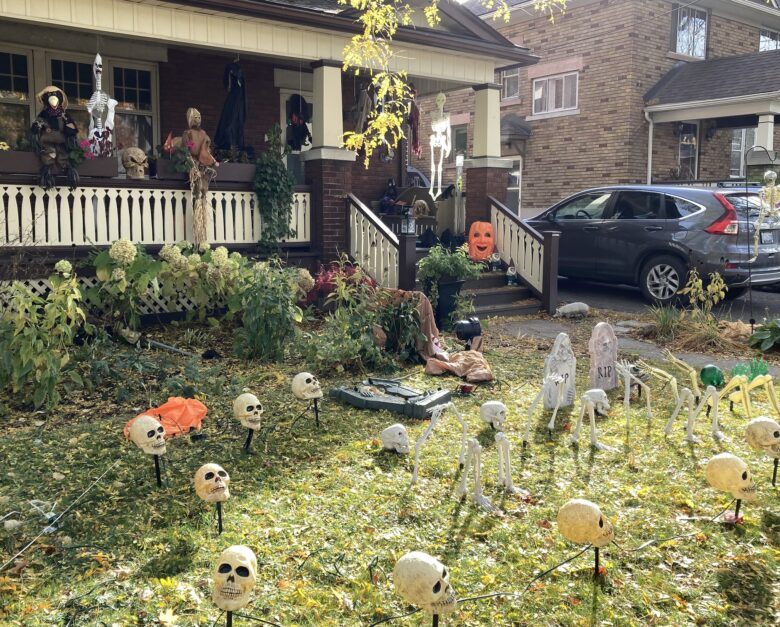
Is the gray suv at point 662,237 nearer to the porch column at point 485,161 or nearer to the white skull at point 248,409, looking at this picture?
the porch column at point 485,161

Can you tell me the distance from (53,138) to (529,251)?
6.72 meters

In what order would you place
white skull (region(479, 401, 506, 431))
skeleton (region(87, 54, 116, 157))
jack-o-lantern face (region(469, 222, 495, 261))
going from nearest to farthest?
white skull (region(479, 401, 506, 431)) < skeleton (region(87, 54, 116, 157)) < jack-o-lantern face (region(469, 222, 495, 261))

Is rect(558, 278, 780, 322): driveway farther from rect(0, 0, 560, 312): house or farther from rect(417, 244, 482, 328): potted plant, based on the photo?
rect(417, 244, 482, 328): potted plant

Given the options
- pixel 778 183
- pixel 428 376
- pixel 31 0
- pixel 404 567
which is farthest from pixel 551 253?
pixel 404 567

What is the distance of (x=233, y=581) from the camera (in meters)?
2.52

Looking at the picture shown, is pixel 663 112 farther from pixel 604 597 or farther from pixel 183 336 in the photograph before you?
pixel 604 597

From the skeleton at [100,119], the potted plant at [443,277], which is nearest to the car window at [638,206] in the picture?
the potted plant at [443,277]

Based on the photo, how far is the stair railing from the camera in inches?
435

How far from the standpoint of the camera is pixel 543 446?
4988 mm

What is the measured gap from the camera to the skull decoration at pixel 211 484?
3406 mm

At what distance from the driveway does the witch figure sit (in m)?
5.82

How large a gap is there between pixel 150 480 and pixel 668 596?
2792 millimetres

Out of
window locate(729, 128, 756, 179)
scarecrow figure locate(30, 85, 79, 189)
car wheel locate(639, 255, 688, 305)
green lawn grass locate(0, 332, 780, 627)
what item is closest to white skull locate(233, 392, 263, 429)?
green lawn grass locate(0, 332, 780, 627)

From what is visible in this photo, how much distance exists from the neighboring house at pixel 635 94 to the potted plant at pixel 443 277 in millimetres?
11418
